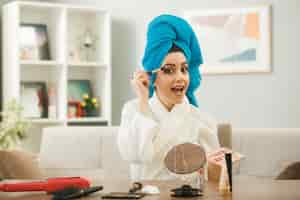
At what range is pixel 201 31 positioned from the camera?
234 inches

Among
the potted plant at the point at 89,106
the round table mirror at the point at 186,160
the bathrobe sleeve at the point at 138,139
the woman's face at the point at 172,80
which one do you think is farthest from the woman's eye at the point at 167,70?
the potted plant at the point at 89,106

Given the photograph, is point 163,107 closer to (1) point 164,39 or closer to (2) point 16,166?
(1) point 164,39

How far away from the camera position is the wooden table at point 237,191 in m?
1.74

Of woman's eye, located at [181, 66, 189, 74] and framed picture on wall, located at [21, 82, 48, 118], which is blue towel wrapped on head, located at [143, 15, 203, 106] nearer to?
woman's eye, located at [181, 66, 189, 74]

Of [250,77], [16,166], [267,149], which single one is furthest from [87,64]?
[16,166]

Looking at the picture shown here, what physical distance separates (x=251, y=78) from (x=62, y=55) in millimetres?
1618

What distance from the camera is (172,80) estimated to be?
9.00ft

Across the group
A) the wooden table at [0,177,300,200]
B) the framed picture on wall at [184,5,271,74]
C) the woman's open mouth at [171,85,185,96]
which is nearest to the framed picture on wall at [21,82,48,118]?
the framed picture on wall at [184,5,271,74]

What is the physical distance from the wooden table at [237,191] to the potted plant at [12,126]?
3.67m

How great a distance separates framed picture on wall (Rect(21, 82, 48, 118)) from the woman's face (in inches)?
131

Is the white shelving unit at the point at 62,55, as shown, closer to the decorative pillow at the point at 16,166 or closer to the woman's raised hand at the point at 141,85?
the decorative pillow at the point at 16,166

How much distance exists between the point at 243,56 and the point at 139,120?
341 centimetres

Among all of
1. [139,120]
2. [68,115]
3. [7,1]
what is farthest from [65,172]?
[7,1]

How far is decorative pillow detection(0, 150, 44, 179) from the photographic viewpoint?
302 cm
